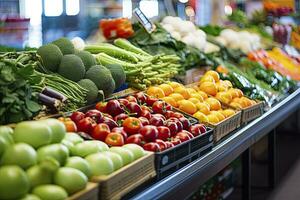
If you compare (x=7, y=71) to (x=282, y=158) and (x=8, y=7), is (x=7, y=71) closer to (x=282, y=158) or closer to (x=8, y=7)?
(x=282, y=158)

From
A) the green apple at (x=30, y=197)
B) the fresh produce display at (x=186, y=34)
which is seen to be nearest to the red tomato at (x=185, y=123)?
the green apple at (x=30, y=197)

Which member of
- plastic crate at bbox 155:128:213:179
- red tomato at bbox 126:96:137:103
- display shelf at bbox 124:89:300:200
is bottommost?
display shelf at bbox 124:89:300:200

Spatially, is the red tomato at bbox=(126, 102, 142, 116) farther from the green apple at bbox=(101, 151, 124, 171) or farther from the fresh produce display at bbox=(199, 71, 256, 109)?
the fresh produce display at bbox=(199, 71, 256, 109)

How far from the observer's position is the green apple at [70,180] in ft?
5.37

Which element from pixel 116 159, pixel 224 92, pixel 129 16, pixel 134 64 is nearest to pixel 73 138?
pixel 116 159

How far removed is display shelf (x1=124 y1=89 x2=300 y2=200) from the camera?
207 cm

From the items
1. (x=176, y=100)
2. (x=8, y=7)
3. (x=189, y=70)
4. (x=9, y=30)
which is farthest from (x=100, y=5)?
(x=176, y=100)

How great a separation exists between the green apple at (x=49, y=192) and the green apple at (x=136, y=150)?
1.62 feet

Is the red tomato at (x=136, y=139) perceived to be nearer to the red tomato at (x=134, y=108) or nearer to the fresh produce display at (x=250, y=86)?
the red tomato at (x=134, y=108)

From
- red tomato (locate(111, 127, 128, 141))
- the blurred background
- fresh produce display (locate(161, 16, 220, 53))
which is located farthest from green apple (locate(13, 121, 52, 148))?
the blurred background

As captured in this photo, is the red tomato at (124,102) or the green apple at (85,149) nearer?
the green apple at (85,149)

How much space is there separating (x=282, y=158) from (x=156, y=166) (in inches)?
158

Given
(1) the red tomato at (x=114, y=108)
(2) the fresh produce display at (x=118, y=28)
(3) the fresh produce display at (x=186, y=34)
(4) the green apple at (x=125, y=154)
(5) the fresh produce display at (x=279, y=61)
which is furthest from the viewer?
(5) the fresh produce display at (x=279, y=61)

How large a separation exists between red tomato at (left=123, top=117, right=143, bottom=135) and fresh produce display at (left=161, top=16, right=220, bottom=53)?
2.33m
